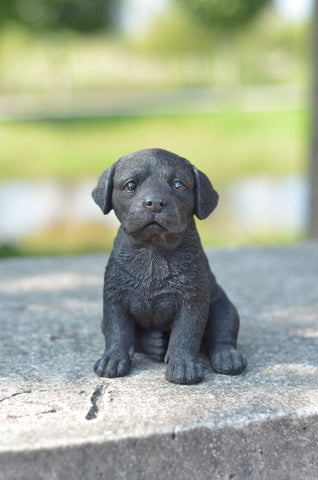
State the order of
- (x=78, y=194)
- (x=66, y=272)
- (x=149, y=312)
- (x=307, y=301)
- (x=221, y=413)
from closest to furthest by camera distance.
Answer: (x=221, y=413) → (x=149, y=312) → (x=307, y=301) → (x=66, y=272) → (x=78, y=194)

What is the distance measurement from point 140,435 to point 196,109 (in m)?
23.1

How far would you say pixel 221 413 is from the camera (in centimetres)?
233

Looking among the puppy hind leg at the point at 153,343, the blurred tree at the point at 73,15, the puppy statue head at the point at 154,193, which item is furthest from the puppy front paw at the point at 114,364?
the blurred tree at the point at 73,15

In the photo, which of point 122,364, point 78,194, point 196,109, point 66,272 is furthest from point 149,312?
point 196,109

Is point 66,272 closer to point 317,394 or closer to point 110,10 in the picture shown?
point 317,394

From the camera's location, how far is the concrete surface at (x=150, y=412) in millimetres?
2160

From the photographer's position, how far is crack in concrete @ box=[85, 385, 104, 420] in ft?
7.62

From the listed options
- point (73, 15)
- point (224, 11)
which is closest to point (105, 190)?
point (73, 15)

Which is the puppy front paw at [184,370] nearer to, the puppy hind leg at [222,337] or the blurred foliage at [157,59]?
the puppy hind leg at [222,337]

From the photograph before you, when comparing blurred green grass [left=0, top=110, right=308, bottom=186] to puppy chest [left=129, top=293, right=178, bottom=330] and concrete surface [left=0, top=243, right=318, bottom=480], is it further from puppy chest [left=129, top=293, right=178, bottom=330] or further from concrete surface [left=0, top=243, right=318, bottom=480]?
puppy chest [left=129, top=293, right=178, bottom=330]

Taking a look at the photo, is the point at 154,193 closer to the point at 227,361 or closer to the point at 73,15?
the point at 227,361

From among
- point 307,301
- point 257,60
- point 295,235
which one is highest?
point 257,60

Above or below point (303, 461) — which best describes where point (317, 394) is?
above

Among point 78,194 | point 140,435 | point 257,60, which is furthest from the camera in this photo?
point 257,60
